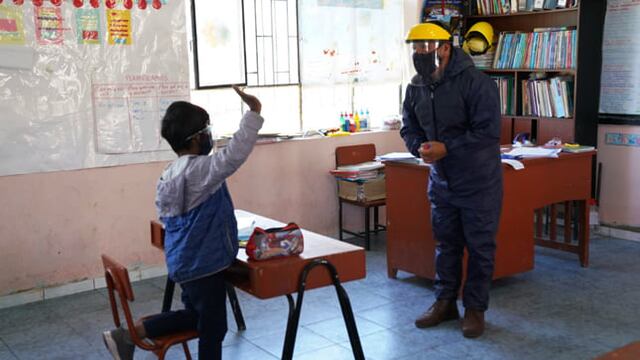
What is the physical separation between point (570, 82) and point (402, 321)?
107 inches

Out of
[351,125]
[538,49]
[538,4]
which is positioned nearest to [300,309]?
[351,125]

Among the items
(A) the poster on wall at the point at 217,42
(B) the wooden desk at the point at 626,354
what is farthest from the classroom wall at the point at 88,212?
(B) the wooden desk at the point at 626,354

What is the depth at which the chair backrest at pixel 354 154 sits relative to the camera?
580 centimetres

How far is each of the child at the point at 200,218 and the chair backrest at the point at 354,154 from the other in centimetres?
298

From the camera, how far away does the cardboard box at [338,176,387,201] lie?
5.58 meters

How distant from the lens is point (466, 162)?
3.77 metres

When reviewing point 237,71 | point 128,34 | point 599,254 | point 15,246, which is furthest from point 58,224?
point 599,254

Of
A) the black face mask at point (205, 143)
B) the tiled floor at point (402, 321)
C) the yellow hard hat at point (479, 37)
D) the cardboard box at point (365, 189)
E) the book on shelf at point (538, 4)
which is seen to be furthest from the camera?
the yellow hard hat at point (479, 37)

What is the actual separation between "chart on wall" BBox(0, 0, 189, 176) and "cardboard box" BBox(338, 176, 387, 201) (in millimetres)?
1461

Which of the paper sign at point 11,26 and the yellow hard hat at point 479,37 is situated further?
the yellow hard hat at point 479,37

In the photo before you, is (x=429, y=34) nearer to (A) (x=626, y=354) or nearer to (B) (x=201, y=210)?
(B) (x=201, y=210)

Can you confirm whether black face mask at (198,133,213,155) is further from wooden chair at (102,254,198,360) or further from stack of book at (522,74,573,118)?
stack of book at (522,74,573,118)

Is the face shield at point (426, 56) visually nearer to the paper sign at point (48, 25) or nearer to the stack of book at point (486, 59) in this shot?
the paper sign at point (48, 25)

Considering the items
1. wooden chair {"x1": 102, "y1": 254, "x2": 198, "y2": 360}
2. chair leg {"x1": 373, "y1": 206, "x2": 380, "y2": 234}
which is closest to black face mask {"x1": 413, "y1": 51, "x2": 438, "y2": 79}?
wooden chair {"x1": 102, "y1": 254, "x2": 198, "y2": 360}
